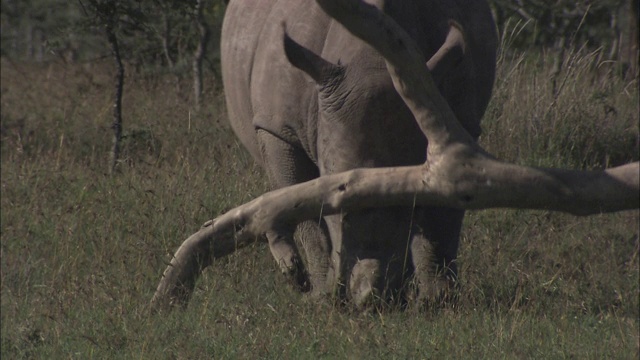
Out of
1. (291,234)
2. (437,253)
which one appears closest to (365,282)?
(291,234)

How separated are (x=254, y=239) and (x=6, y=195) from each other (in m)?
3.22

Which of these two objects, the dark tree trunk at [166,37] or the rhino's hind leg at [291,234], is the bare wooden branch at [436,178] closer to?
the rhino's hind leg at [291,234]

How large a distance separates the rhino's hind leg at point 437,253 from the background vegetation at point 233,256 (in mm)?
135

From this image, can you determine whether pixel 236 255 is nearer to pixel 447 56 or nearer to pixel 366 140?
pixel 366 140

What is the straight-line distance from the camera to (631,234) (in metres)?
6.93

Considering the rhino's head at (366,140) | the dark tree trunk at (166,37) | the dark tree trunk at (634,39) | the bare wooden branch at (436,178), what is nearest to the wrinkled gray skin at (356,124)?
the rhino's head at (366,140)

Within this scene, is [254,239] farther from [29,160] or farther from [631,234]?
[29,160]

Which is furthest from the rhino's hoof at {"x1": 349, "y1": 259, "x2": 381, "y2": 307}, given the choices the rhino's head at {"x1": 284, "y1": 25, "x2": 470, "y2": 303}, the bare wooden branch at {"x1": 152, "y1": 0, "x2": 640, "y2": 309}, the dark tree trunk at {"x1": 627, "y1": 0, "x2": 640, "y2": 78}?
the dark tree trunk at {"x1": 627, "y1": 0, "x2": 640, "y2": 78}

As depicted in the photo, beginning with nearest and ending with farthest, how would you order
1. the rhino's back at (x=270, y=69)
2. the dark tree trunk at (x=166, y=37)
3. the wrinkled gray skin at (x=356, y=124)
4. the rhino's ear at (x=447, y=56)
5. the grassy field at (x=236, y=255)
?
the rhino's ear at (x=447, y=56) → the wrinkled gray skin at (x=356, y=124) → the grassy field at (x=236, y=255) → the rhino's back at (x=270, y=69) → the dark tree trunk at (x=166, y=37)

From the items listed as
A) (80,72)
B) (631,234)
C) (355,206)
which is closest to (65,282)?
(355,206)

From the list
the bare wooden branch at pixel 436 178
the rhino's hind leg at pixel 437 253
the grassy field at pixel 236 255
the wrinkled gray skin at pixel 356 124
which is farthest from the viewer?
the rhino's hind leg at pixel 437 253

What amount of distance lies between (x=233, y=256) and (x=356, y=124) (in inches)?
68.2

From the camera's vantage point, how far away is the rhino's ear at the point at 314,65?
4.55 metres

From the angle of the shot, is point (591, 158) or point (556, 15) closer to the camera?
point (591, 158)
